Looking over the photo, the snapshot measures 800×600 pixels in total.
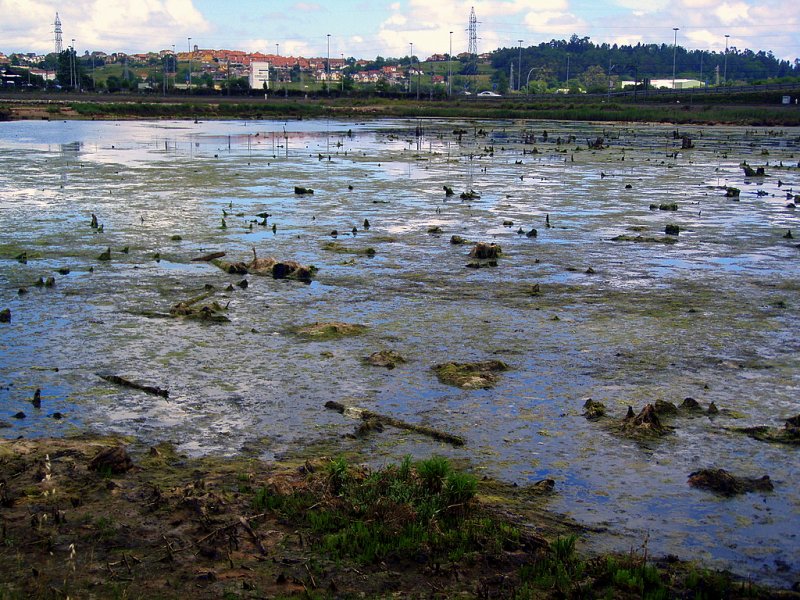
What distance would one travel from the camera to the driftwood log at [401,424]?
25.6 feet

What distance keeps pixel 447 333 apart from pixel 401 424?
329 cm

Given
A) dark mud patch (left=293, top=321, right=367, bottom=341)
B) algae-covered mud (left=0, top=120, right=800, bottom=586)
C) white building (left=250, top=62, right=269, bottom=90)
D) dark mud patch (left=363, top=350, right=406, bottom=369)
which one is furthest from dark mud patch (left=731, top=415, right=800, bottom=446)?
white building (left=250, top=62, right=269, bottom=90)

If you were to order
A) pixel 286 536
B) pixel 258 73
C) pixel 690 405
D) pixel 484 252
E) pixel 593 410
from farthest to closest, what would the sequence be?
1. pixel 258 73
2. pixel 484 252
3. pixel 690 405
4. pixel 593 410
5. pixel 286 536

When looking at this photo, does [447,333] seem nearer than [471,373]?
No

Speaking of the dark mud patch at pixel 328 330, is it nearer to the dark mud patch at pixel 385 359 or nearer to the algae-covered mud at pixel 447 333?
the algae-covered mud at pixel 447 333

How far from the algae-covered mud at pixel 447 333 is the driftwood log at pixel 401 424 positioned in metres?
0.07

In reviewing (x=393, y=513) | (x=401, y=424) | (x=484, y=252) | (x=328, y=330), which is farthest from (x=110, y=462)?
(x=484, y=252)

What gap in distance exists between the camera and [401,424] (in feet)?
26.7

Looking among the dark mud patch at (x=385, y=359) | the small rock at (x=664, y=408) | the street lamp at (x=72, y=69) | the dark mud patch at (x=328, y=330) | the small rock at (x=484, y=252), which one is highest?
the street lamp at (x=72, y=69)

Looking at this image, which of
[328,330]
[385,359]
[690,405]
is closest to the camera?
[690,405]

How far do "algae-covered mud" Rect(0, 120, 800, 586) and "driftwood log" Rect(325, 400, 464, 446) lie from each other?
66 mm

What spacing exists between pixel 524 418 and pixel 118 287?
7.64 meters

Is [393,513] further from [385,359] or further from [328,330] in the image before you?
[328,330]

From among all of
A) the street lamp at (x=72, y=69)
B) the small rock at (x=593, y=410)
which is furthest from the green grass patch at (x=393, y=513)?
the street lamp at (x=72, y=69)
